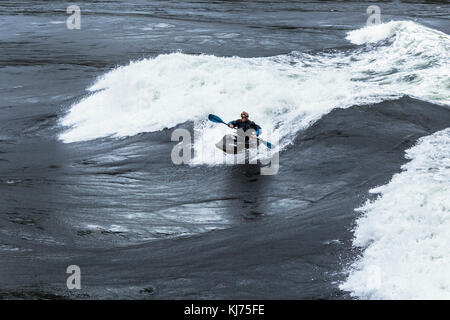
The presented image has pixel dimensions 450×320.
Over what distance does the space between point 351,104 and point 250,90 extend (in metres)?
3.68

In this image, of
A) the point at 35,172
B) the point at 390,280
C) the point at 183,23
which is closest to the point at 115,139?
the point at 35,172

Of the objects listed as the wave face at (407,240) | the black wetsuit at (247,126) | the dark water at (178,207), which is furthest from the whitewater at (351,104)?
the black wetsuit at (247,126)

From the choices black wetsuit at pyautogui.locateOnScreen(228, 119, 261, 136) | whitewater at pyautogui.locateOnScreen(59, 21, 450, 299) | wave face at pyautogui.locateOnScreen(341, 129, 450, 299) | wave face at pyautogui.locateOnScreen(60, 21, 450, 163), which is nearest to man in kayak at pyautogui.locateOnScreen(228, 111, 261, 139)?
black wetsuit at pyautogui.locateOnScreen(228, 119, 261, 136)

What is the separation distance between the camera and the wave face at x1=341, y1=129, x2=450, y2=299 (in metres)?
8.07

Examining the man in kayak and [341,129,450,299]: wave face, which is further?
the man in kayak

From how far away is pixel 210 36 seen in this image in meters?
33.6

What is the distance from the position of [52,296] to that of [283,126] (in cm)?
911

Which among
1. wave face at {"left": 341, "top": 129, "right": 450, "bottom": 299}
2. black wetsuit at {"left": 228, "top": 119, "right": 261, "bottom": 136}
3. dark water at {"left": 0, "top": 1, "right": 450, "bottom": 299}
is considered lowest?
dark water at {"left": 0, "top": 1, "right": 450, "bottom": 299}

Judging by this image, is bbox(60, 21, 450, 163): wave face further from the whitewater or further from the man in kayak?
the man in kayak

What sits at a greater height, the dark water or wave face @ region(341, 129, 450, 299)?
wave face @ region(341, 129, 450, 299)

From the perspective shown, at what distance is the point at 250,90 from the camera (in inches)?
760

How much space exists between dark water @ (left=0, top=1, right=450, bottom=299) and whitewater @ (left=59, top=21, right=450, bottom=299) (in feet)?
1.45

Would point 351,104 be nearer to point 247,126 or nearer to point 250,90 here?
point 247,126

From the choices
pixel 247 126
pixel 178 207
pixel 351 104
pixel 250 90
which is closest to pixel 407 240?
pixel 178 207
